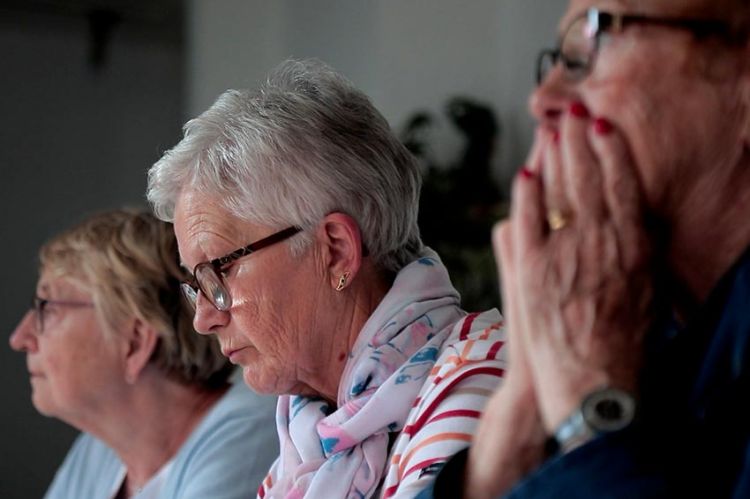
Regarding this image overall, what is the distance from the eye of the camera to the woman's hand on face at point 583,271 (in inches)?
34.8

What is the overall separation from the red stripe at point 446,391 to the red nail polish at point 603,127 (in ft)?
1.42

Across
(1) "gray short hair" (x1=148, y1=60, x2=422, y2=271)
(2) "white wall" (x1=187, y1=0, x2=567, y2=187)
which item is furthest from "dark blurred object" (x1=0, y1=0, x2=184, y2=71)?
(1) "gray short hair" (x1=148, y1=60, x2=422, y2=271)

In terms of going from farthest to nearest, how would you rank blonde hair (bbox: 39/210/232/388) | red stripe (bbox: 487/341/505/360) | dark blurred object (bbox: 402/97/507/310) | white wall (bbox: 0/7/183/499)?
1. white wall (bbox: 0/7/183/499)
2. dark blurred object (bbox: 402/97/507/310)
3. blonde hair (bbox: 39/210/232/388)
4. red stripe (bbox: 487/341/505/360)

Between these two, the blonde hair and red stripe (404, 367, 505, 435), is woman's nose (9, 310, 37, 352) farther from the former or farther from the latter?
red stripe (404, 367, 505, 435)

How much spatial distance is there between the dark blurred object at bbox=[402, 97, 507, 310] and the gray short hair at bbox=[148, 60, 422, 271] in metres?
2.39

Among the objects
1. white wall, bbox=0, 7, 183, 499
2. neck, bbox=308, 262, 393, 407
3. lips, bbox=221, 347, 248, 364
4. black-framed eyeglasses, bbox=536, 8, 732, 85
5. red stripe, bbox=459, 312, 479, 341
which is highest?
black-framed eyeglasses, bbox=536, 8, 732, 85

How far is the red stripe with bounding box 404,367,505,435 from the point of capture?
1.24 m

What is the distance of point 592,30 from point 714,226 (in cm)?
19

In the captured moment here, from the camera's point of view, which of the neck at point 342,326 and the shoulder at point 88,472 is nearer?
the neck at point 342,326

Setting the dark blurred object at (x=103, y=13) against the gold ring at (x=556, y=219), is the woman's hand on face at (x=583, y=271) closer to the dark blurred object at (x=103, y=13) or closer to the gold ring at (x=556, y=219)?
the gold ring at (x=556, y=219)

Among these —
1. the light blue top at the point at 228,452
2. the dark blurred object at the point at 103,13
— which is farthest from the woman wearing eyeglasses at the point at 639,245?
the dark blurred object at the point at 103,13

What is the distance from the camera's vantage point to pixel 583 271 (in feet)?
2.94

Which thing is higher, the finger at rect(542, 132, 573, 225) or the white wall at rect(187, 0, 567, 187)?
the finger at rect(542, 132, 573, 225)

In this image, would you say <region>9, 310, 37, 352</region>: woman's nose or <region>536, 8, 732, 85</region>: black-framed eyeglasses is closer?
<region>536, 8, 732, 85</region>: black-framed eyeglasses
